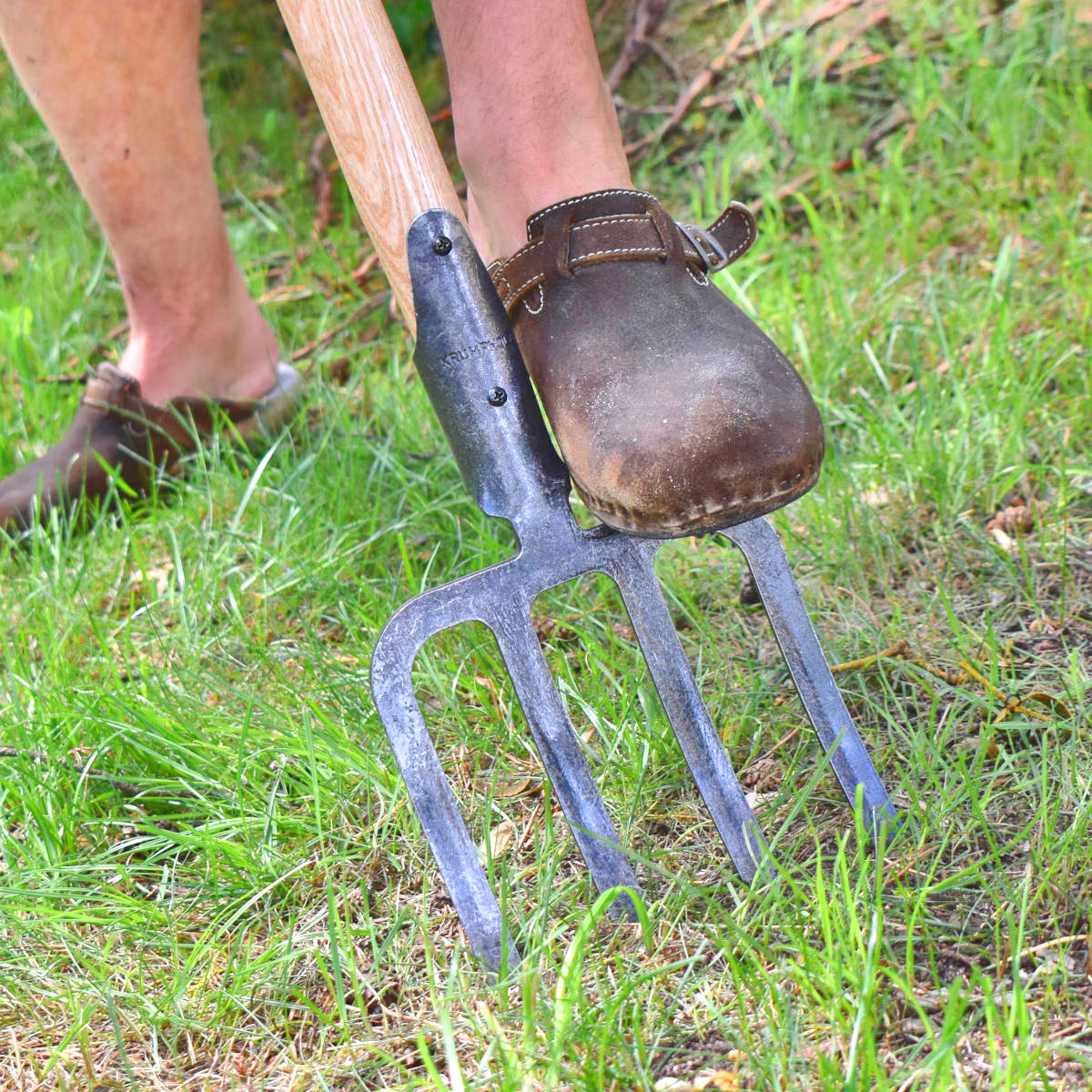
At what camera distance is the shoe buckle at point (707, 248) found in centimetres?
137

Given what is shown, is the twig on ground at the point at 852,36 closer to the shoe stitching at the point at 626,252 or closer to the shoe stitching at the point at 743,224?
the shoe stitching at the point at 743,224

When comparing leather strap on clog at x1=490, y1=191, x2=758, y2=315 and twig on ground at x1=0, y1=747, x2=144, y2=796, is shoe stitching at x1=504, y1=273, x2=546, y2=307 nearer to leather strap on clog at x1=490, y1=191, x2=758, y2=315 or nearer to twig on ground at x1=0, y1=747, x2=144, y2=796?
leather strap on clog at x1=490, y1=191, x2=758, y2=315

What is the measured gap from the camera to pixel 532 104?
141 cm

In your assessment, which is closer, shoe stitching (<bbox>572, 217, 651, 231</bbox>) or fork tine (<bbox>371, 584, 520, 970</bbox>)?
fork tine (<bbox>371, 584, 520, 970</bbox>)

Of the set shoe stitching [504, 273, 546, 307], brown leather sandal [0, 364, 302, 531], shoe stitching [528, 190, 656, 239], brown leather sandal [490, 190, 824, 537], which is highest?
shoe stitching [528, 190, 656, 239]

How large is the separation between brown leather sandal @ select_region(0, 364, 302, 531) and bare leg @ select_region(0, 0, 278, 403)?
0.17 feet

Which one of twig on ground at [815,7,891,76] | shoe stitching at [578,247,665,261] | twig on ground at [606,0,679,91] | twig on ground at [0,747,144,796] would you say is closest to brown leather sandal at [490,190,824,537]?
shoe stitching at [578,247,665,261]

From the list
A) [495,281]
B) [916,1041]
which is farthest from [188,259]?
[916,1041]

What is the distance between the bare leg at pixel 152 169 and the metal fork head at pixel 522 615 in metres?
0.99

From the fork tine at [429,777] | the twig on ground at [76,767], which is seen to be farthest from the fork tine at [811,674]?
the twig on ground at [76,767]

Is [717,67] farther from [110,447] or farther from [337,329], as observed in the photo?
[110,447]

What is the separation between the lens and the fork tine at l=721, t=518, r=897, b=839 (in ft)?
3.78

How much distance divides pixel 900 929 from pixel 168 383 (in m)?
1.64

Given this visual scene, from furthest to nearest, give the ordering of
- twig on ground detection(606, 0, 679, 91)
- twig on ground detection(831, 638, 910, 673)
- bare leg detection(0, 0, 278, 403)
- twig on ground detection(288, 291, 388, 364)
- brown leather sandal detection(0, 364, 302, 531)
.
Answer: twig on ground detection(606, 0, 679, 91) → twig on ground detection(288, 291, 388, 364) → brown leather sandal detection(0, 364, 302, 531) → bare leg detection(0, 0, 278, 403) → twig on ground detection(831, 638, 910, 673)
